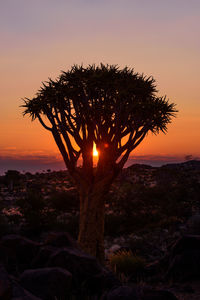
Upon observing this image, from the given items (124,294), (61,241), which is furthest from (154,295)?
(61,241)

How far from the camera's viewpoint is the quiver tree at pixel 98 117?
38.3 feet

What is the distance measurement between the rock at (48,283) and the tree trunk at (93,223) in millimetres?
4655

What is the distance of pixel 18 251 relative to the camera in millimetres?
8555

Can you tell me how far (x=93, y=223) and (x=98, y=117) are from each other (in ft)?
12.0

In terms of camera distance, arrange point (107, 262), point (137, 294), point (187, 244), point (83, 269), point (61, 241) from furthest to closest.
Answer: point (107, 262) < point (187, 244) < point (61, 241) < point (83, 269) < point (137, 294)

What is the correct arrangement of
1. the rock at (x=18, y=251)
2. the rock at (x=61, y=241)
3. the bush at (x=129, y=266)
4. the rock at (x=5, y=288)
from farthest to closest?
1. the bush at (x=129, y=266)
2. the rock at (x=61, y=241)
3. the rock at (x=18, y=251)
4. the rock at (x=5, y=288)

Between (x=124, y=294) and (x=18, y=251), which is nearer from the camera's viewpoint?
(x=124, y=294)

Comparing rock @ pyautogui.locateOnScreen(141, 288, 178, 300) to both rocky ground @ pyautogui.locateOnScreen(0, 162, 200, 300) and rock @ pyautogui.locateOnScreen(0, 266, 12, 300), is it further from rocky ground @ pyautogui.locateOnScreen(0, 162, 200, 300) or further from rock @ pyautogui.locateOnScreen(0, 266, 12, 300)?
rock @ pyautogui.locateOnScreen(0, 266, 12, 300)

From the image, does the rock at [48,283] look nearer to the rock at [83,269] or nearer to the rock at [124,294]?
the rock at [83,269]

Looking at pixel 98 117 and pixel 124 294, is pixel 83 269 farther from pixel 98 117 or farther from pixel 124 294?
pixel 98 117

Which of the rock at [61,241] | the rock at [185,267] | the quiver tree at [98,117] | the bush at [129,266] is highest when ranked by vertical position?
the quiver tree at [98,117]

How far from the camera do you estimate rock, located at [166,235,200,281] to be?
8.54 m

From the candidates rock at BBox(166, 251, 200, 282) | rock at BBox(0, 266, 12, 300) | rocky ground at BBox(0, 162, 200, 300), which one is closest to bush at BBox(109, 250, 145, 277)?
rocky ground at BBox(0, 162, 200, 300)

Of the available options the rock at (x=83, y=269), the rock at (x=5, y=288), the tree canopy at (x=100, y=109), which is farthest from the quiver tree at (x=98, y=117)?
the rock at (x=5, y=288)
